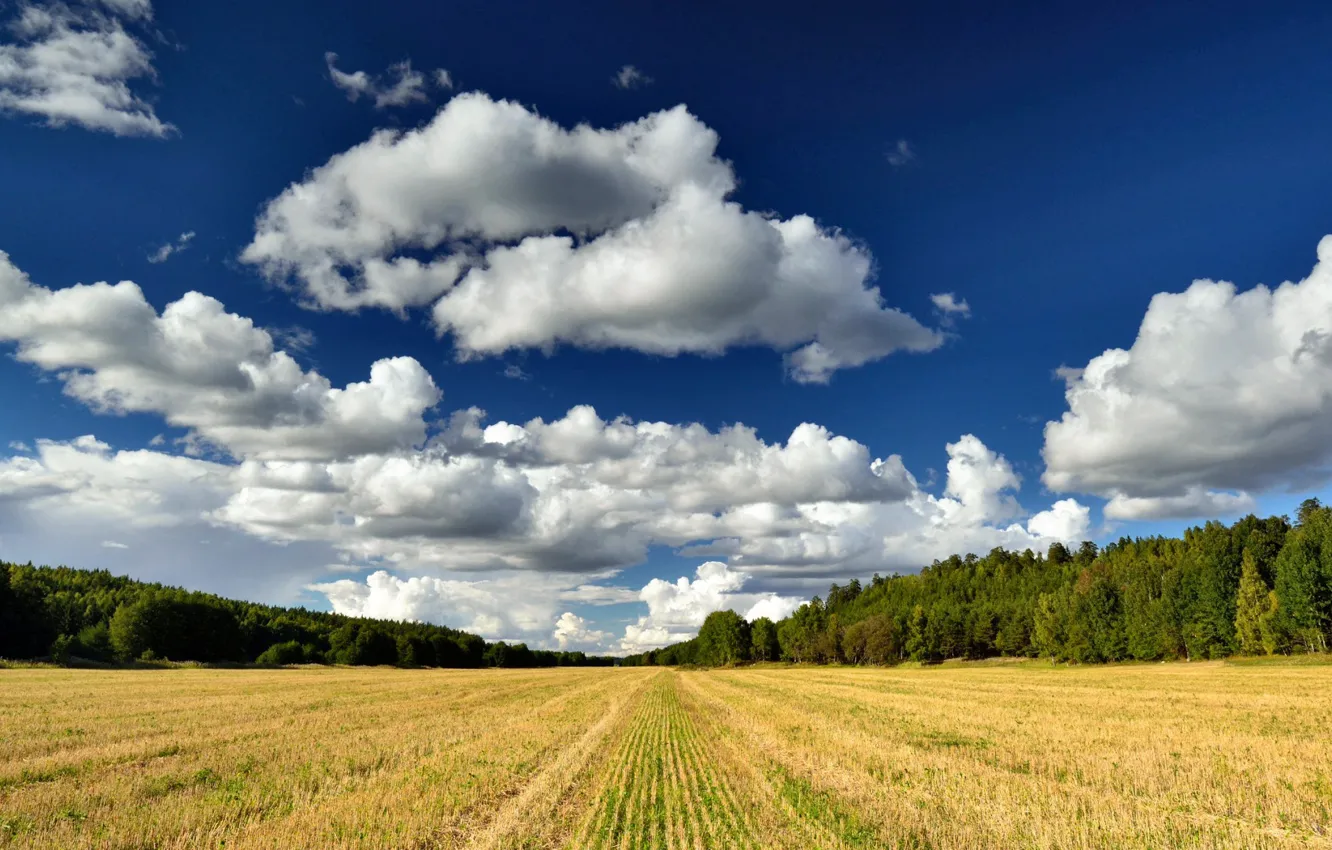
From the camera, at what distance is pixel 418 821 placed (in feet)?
50.0

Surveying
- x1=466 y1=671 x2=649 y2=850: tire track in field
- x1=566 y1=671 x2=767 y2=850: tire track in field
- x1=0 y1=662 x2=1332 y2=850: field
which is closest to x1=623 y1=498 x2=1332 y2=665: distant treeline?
x1=0 y1=662 x2=1332 y2=850: field

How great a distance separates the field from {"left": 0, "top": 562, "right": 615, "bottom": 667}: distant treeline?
81.0 metres

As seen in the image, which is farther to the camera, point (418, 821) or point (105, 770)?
point (105, 770)

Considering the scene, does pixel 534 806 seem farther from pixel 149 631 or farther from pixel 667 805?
pixel 149 631

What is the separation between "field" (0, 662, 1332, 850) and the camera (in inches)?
555

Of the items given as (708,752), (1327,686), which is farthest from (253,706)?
(1327,686)

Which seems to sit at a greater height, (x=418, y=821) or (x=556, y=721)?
(x=418, y=821)

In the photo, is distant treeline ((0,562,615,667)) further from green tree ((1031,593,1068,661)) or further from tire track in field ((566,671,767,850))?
green tree ((1031,593,1068,661))

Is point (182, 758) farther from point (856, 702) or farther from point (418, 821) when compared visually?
point (856, 702)

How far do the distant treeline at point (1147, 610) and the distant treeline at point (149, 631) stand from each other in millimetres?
109929

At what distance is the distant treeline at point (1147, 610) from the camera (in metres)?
91.0

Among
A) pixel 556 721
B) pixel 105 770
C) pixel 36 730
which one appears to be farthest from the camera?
pixel 556 721

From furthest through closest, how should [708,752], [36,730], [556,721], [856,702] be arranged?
1. [856,702]
2. [556,721]
3. [36,730]
4. [708,752]

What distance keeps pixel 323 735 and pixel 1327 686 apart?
5551 cm
